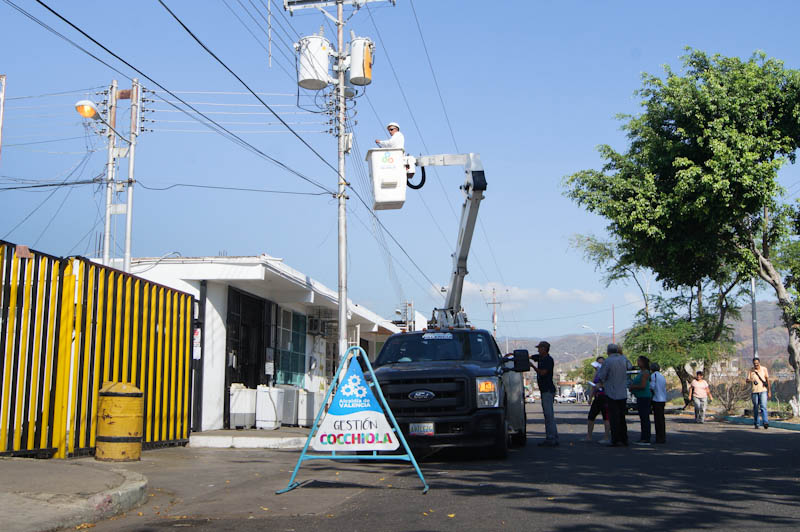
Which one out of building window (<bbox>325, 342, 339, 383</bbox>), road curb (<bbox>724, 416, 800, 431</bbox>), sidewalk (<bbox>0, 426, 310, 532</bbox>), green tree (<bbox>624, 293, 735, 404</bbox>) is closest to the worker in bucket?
sidewalk (<bbox>0, 426, 310, 532</bbox>)

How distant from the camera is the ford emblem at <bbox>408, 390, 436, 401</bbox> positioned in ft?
34.9

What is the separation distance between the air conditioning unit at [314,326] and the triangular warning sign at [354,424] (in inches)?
741

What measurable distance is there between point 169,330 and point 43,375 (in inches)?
144

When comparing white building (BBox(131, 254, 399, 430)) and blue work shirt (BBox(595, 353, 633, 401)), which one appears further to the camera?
white building (BBox(131, 254, 399, 430))

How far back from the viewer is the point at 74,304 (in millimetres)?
11039

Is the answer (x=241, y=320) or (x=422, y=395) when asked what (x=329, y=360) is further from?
(x=422, y=395)

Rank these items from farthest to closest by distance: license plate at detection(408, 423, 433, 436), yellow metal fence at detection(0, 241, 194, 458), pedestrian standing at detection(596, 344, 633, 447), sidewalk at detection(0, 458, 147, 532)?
1. pedestrian standing at detection(596, 344, 633, 447)
2. license plate at detection(408, 423, 433, 436)
3. yellow metal fence at detection(0, 241, 194, 458)
4. sidewalk at detection(0, 458, 147, 532)

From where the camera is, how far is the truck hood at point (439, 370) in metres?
10.8

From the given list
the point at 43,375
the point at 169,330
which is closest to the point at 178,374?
the point at 169,330

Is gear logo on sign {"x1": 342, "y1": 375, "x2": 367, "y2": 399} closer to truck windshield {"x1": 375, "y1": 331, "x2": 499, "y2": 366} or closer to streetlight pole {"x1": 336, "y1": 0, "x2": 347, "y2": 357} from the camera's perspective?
truck windshield {"x1": 375, "y1": 331, "x2": 499, "y2": 366}

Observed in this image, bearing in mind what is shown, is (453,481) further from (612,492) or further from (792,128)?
(792,128)

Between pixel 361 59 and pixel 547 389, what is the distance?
37.1 ft

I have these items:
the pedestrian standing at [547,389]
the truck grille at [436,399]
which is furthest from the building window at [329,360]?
the truck grille at [436,399]

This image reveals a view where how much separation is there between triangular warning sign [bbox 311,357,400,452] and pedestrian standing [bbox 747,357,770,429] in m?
14.4
